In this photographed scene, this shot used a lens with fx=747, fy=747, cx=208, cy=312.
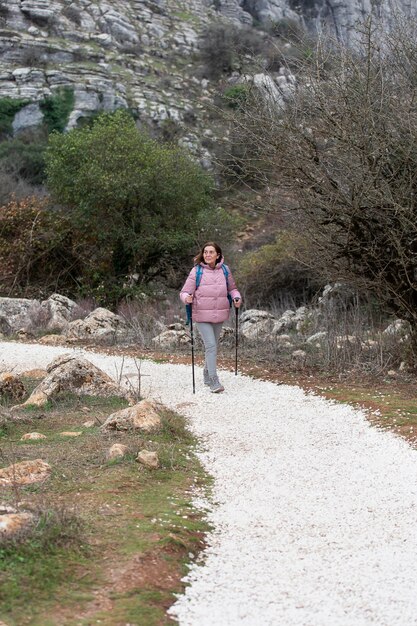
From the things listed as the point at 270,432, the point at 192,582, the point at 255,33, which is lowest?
the point at 270,432

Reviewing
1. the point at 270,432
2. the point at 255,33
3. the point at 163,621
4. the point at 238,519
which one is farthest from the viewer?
the point at 255,33

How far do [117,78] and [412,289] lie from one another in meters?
43.0

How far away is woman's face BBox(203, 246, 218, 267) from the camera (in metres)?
10.8

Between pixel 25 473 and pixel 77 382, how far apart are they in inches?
170

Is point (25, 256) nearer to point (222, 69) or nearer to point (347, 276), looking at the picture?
point (347, 276)

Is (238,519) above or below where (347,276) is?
below

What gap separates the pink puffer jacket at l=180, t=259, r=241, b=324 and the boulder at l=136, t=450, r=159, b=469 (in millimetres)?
4271

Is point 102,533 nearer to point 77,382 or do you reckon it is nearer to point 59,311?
point 77,382

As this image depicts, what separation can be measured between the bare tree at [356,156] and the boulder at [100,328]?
694 cm

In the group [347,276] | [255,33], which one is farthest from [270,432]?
[255,33]

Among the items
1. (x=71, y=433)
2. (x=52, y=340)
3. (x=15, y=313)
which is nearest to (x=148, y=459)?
(x=71, y=433)

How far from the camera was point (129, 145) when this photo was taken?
23.5 metres

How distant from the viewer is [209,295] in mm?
10859

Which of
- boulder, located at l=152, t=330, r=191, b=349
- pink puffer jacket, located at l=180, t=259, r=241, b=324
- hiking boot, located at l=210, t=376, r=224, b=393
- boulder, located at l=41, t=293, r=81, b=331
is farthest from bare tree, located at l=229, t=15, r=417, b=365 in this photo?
boulder, located at l=41, t=293, r=81, b=331
